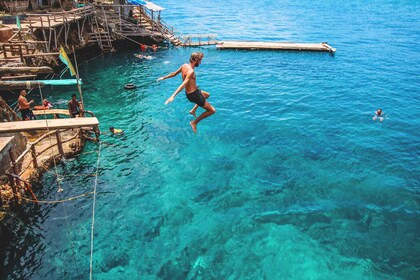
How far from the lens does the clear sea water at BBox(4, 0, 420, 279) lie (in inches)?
543

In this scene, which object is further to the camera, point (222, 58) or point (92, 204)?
point (222, 58)

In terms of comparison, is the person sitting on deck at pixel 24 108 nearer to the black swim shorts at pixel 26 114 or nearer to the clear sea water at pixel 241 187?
the black swim shorts at pixel 26 114

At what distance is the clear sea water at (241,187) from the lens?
13.8 meters

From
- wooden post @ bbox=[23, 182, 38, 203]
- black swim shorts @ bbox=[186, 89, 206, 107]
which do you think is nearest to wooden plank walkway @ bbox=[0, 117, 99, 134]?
wooden post @ bbox=[23, 182, 38, 203]

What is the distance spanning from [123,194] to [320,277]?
10.7 m

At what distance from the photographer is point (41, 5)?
4575cm

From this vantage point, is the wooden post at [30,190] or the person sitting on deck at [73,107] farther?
the person sitting on deck at [73,107]

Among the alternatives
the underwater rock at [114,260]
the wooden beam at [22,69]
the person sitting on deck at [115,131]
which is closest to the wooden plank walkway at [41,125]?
the wooden beam at [22,69]

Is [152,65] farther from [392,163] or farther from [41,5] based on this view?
[392,163]

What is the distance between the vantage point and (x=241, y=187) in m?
18.4

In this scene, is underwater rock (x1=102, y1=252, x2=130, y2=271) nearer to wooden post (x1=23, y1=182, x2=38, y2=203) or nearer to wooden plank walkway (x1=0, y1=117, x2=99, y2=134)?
wooden post (x1=23, y1=182, x2=38, y2=203)

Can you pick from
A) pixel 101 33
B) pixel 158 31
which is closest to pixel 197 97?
pixel 101 33

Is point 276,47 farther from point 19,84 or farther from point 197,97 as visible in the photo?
point 197,97

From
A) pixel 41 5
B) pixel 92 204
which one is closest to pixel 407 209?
pixel 92 204
